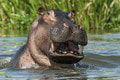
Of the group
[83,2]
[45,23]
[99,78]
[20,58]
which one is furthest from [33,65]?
[83,2]

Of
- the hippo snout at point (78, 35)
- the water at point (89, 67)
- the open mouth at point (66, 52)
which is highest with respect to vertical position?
the hippo snout at point (78, 35)

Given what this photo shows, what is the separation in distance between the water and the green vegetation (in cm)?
178

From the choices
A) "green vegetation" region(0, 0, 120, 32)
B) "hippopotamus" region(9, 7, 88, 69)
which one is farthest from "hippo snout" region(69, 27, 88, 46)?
"green vegetation" region(0, 0, 120, 32)

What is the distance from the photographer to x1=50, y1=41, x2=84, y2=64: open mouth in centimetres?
489

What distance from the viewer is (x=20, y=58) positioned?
554 cm

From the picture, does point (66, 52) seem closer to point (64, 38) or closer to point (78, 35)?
point (64, 38)

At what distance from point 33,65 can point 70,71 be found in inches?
20.5

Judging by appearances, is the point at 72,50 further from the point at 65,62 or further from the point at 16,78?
the point at 16,78

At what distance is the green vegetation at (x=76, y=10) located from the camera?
11.7 meters

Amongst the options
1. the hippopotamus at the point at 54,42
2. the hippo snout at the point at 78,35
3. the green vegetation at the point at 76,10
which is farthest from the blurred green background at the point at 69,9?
the hippo snout at the point at 78,35

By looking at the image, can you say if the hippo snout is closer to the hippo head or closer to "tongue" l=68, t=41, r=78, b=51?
the hippo head

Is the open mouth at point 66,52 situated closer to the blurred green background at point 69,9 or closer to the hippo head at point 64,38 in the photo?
the hippo head at point 64,38

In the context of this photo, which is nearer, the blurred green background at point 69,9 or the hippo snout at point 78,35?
the hippo snout at point 78,35

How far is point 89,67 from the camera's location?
5793mm
